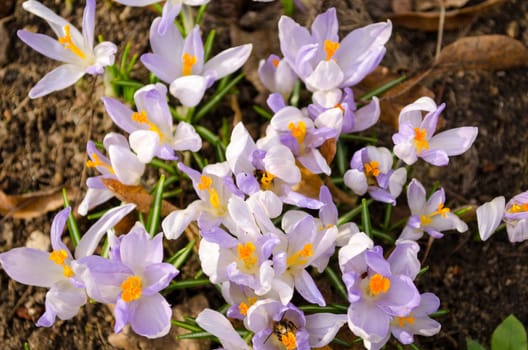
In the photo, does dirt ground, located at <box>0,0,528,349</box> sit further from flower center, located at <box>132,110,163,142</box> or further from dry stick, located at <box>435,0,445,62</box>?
flower center, located at <box>132,110,163,142</box>

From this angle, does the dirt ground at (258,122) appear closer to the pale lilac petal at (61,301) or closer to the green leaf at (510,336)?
the green leaf at (510,336)

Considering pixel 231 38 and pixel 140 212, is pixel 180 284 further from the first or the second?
pixel 231 38

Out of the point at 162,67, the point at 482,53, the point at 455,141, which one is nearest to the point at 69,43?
the point at 162,67

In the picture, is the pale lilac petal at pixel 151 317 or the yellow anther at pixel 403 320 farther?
the yellow anther at pixel 403 320

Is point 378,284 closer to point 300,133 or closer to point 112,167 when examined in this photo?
point 300,133

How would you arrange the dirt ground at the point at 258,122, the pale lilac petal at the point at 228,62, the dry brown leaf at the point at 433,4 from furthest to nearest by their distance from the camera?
the dry brown leaf at the point at 433,4 < the dirt ground at the point at 258,122 < the pale lilac petal at the point at 228,62

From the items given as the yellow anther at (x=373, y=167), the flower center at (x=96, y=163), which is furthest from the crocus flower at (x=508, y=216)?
the flower center at (x=96, y=163)

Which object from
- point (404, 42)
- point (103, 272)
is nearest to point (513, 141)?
point (404, 42)
